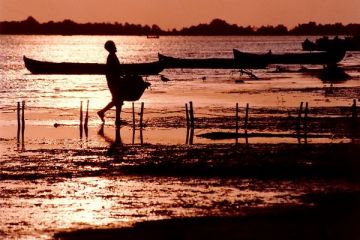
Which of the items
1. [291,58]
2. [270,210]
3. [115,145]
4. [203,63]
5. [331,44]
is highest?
[331,44]

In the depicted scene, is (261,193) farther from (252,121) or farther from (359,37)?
(359,37)

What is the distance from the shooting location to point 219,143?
2417 cm

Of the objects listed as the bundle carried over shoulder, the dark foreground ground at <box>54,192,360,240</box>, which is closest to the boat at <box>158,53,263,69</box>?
the bundle carried over shoulder

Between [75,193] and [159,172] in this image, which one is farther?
[159,172]

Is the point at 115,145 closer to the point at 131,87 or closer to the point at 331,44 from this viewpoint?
the point at 131,87

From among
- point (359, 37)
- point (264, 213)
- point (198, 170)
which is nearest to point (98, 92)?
point (198, 170)

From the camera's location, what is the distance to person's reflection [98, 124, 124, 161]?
71.8 ft

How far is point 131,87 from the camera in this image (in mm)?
29391

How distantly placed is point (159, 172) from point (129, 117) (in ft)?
Answer: 52.4

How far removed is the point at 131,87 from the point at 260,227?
1703 centimetres

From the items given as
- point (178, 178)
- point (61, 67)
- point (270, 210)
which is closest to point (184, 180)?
point (178, 178)

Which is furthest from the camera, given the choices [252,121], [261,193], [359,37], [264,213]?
[359,37]

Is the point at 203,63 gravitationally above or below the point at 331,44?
below

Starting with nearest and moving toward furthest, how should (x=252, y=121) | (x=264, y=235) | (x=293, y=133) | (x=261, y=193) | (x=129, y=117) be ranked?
(x=264, y=235) → (x=261, y=193) → (x=293, y=133) → (x=252, y=121) → (x=129, y=117)
